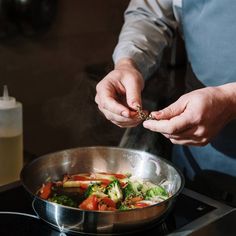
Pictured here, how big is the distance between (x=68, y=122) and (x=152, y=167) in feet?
2.09

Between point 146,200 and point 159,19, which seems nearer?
point 146,200

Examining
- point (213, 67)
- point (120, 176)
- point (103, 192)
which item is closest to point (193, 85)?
point (213, 67)

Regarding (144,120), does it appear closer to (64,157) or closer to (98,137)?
(64,157)

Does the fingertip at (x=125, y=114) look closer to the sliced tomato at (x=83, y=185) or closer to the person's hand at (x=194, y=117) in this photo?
the person's hand at (x=194, y=117)

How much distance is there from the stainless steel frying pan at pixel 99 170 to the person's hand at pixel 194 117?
0.10 m

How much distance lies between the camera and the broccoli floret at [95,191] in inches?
37.0

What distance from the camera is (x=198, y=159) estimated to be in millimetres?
1270

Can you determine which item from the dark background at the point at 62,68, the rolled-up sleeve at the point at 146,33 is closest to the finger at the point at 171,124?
the rolled-up sleeve at the point at 146,33

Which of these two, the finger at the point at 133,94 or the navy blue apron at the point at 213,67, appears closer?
the finger at the point at 133,94

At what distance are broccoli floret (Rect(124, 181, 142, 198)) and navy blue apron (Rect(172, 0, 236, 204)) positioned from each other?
29cm

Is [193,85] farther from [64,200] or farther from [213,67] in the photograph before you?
[64,200]

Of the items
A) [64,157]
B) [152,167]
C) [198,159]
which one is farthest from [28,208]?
[198,159]

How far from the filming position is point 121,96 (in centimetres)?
107

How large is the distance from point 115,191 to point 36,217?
6.5 inches
